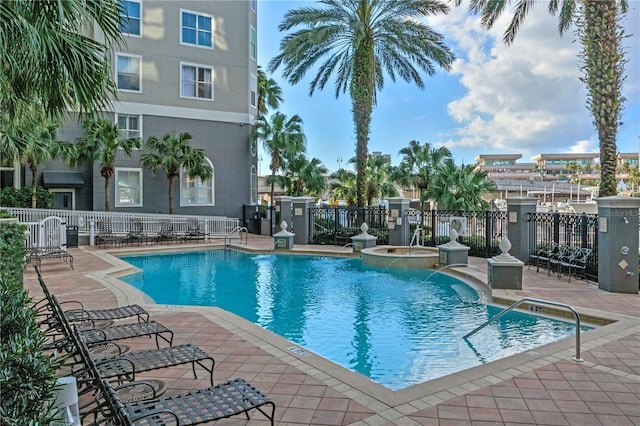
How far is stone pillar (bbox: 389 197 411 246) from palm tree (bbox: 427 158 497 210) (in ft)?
7.83

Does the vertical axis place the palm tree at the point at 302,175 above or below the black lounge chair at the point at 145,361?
above

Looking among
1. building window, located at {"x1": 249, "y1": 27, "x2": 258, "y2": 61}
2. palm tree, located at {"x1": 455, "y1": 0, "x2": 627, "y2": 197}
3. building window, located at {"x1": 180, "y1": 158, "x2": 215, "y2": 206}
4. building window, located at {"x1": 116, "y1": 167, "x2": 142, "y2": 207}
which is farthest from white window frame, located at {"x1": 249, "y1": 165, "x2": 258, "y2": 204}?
palm tree, located at {"x1": 455, "y1": 0, "x2": 627, "y2": 197}

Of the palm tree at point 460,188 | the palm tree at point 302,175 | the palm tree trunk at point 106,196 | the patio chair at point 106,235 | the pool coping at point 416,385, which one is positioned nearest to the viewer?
the pool coping at point 416,385

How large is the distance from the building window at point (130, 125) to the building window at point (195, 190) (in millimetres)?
2945

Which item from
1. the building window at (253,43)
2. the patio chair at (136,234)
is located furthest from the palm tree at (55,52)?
the building window at (253,43)

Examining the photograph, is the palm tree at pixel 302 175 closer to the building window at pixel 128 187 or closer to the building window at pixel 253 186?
the building window at pixel 253 186

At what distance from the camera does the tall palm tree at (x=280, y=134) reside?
84.4 ft

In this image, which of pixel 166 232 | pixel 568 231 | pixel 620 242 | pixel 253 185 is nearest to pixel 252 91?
pixel 253 185

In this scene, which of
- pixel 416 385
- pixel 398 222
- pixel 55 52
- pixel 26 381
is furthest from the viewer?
pixel 398 222

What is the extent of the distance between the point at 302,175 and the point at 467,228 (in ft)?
42.6

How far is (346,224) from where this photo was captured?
19656 millimetres

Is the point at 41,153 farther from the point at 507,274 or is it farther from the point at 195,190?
the point at 507,274

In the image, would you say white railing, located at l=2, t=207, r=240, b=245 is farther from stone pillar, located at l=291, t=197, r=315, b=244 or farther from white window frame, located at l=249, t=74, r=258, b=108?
white window frame, located at l=249, t=74, r=258, b=108

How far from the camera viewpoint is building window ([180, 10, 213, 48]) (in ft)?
80.0
